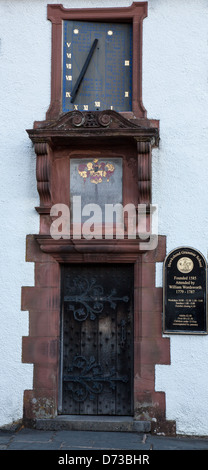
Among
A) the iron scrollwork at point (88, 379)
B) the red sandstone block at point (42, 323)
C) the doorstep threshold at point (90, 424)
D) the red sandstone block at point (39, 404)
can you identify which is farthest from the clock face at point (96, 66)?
the doorstep threshold at point (90, 424)

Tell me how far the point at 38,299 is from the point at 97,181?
5.06 feet

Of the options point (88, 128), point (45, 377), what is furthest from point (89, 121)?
point (45, 377)

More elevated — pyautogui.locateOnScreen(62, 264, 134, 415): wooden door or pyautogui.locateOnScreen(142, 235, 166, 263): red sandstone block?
pyautogui.locateOnScreen(142, 235, 166, 263): red sandstone block

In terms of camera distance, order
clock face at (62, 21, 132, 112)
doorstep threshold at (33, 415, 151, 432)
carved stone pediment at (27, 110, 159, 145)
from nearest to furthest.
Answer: doorstep threshold at (33, 415, 151, 432) → carved stone pediment at (27, 110, 159, 145) → clock face at (62, 21, 132, 112)

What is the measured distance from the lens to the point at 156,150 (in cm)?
693

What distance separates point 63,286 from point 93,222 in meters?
0.84

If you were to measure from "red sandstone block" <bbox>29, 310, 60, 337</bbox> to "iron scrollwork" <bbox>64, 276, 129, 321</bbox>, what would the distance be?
0.90ft

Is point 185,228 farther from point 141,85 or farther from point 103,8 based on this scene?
point 103,8

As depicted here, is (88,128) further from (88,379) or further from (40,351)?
(88,379)

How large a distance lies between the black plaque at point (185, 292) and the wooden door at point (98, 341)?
47 cm

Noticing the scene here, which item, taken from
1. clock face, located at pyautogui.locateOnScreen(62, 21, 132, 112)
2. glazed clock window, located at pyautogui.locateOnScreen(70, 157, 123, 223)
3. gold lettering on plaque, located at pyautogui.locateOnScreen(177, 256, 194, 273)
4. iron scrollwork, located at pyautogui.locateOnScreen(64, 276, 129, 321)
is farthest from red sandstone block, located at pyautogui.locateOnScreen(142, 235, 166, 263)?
clock face, located at pyautogui.locateOnScreen(62, 21, 132, 112)

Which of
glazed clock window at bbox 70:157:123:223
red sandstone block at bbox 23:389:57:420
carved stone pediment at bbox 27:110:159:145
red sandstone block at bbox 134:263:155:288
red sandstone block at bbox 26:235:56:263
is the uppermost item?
carved stone pediment at bbox 27:110:159:145

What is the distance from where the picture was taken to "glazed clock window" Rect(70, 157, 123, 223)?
7.00 metres

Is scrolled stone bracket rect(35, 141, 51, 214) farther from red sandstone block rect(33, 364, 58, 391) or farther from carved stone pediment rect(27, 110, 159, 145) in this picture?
red sandstone block rect(33, 364, 58, 391)
